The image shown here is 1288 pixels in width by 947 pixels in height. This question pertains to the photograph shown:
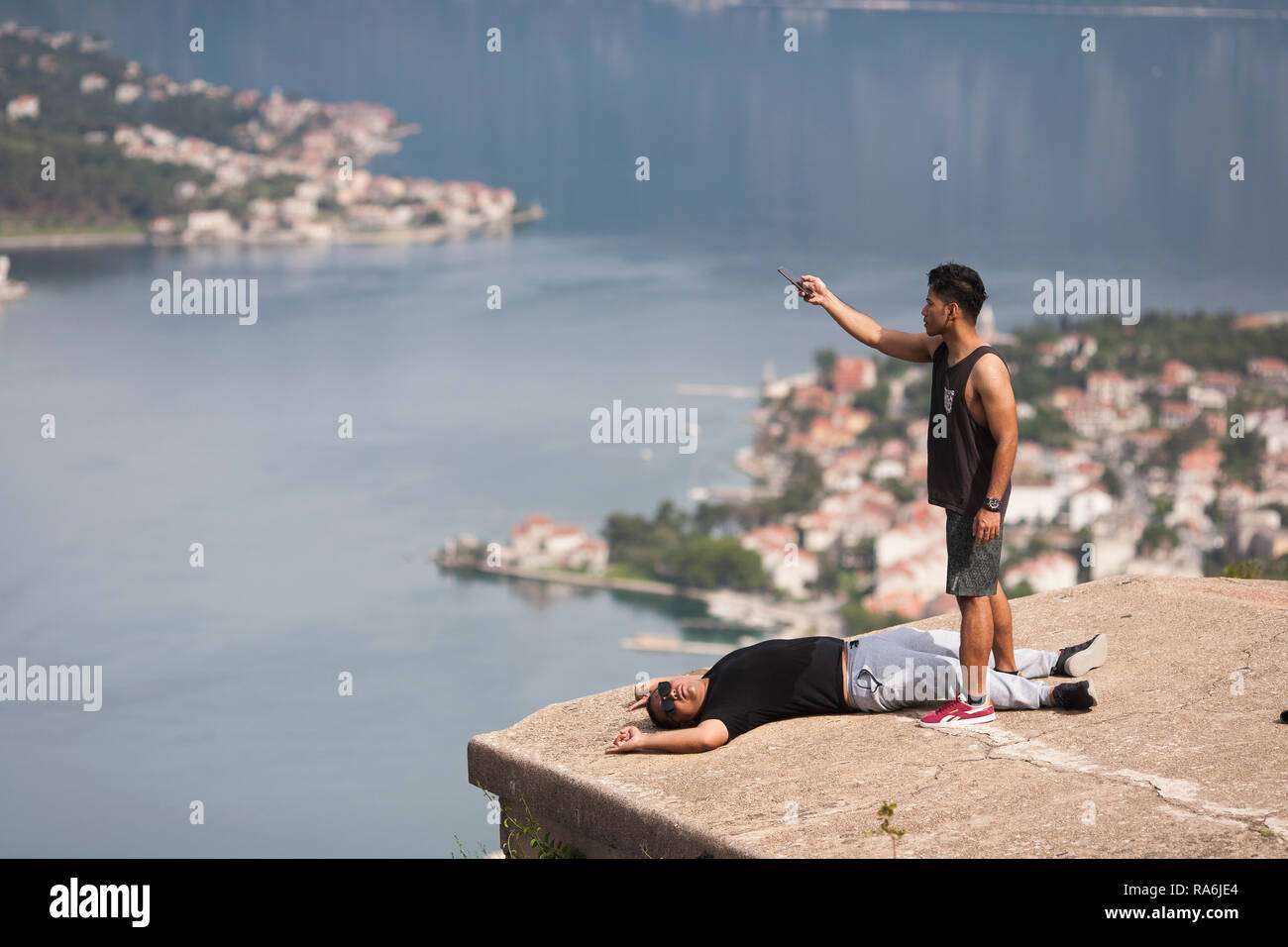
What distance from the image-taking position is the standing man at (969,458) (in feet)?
9.26

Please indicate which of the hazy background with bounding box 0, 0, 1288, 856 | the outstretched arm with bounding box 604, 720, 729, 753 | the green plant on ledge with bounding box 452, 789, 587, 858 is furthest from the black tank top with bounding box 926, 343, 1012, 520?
the hazy background with bounding box 0, 0, 1288, 856

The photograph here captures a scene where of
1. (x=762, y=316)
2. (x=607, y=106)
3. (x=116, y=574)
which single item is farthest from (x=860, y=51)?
(x=116, y=574)

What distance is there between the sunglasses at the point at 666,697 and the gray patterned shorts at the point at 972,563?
64cm

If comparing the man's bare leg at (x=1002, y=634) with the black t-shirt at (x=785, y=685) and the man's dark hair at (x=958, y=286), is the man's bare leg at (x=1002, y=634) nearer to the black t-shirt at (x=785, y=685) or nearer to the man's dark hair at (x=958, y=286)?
the black t-shirt at (x=785, y=685)

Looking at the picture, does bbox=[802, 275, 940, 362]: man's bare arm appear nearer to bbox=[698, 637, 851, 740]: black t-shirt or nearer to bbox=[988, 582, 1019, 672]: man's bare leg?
bbox=[988, 582, 1019, 672]: man's bare leg

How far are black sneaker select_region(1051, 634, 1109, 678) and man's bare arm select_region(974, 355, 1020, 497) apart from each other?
0.52 meters

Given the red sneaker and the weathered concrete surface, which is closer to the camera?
the weathered concrete surface

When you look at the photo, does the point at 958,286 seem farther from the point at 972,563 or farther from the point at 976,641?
the point at 976,641

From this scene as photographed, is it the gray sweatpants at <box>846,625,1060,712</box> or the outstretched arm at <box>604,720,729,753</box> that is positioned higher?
the gray sweatpants at <box>846,625,1060,712</box>

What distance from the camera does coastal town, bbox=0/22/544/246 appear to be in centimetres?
5969

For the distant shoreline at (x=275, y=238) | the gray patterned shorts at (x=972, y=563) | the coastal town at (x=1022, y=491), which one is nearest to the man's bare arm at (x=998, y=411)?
the gray patterned shorts at (x=972, y=563)

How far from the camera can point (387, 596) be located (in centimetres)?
4622
